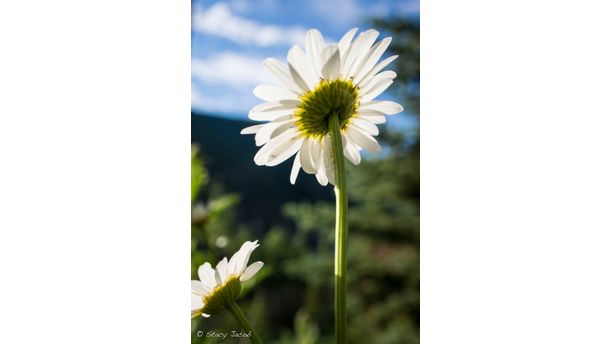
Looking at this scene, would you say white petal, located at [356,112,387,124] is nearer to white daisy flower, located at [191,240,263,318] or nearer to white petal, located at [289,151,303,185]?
white petal, located at [289,151,303,185]

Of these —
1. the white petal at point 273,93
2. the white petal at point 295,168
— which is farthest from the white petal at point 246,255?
the white petal at point 273,93

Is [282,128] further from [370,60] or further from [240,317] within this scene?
[240,317]

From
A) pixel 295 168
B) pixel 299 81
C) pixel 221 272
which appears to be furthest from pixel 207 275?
pixel 299 81

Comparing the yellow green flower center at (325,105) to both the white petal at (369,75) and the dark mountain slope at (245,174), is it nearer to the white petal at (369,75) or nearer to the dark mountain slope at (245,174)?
the white petal at (369,75)

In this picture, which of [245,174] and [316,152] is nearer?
[316,152]

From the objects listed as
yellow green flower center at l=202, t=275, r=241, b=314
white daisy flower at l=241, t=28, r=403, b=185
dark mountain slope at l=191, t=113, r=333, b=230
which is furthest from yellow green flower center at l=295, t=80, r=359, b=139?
yellow green flower center at l=202, t=275, r=241, b=314

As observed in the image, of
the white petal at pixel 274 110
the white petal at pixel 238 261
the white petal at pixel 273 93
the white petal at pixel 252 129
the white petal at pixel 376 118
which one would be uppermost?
the white petal at pixel 273 93

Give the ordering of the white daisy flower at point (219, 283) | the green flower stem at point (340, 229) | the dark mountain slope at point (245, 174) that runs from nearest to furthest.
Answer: the green flower stem at point (340, 229)
the white daisy flower at point (219, 283)
the dark mountain slope at point (245, 174)
